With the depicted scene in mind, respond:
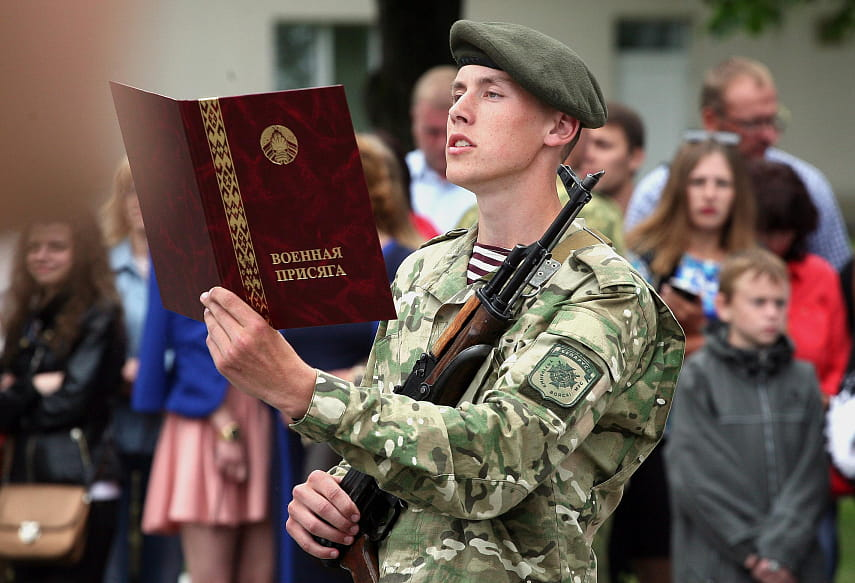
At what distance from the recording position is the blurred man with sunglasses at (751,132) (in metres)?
5.99

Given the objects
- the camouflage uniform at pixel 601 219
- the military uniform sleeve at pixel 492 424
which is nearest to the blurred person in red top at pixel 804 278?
the camouflage uniform at pixel 601 219

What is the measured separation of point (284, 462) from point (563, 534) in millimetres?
2729

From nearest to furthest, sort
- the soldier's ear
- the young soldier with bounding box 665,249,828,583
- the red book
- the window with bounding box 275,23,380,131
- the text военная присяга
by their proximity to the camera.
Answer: the red book
the text военная присяга
the soldier's ear
the young soldier with bounding box 665,249,828,583
the window with bounding box 275,23,380,131

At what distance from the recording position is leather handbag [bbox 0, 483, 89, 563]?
4.66m

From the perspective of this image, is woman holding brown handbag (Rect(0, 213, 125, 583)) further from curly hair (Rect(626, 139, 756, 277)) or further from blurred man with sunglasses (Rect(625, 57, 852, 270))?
blurred man with sunglasses (Rect(625, 57, 852, 270))

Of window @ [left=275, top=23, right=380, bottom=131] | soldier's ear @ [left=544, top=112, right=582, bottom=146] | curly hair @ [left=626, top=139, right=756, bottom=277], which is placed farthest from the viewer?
window @ [left=275, top=23, right=380, bottom=131]

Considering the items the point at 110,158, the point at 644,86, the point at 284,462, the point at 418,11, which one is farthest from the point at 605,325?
the point at 644,86

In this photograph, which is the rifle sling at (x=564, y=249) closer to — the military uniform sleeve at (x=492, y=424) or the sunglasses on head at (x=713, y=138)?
the military uniform sleeve at (x=492, y=424)

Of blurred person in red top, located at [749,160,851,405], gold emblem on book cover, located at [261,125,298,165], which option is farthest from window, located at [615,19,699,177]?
gold emblem on book cover, located at [261,125,298,165]

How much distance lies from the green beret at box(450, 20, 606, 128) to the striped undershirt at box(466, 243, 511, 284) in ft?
0.99

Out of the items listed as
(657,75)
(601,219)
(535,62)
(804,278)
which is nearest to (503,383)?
(535,62)

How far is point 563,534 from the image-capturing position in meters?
2.07

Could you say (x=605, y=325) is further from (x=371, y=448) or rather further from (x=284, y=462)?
(x=284, y=462)

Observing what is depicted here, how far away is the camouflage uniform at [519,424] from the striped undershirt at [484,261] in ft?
0.06
